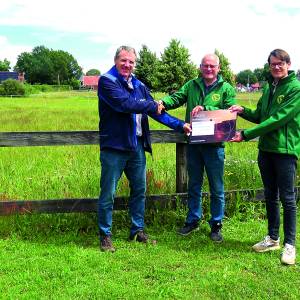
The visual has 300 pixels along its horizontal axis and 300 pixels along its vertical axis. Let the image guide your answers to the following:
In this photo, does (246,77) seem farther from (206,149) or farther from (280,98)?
(280,98)

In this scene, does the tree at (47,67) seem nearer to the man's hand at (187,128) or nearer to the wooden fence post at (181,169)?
the wooden fence post at (181,169)

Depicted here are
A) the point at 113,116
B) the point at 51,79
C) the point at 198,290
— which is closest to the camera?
the point at 198,290

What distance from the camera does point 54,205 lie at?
5.27 metres

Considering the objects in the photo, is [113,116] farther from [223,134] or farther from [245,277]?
[245,277]

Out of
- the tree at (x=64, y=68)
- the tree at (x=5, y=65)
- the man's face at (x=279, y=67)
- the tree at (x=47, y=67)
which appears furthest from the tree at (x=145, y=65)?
the tree at (x=5, y=65)

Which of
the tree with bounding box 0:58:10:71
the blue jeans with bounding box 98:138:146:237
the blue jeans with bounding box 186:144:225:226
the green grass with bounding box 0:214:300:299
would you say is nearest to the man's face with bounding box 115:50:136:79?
the blue jeans with bounding box 98:138:146:237

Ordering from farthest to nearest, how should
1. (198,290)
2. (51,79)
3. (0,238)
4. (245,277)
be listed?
(51,79) < (0,238) < (245,277) < (198,290)

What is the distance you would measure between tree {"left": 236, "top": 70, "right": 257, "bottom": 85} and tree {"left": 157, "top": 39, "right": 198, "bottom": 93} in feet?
294

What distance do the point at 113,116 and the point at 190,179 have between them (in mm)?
1270

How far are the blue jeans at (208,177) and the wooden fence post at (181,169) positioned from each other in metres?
0.42

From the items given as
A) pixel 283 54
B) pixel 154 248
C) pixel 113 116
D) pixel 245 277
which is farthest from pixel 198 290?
pixel 283 54

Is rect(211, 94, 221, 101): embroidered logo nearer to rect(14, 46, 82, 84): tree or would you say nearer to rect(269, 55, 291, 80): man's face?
rect(269, 55, 291, 80): man's face

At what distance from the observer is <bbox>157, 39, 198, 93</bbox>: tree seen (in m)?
56.2

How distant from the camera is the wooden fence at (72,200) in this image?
16.7 feet
